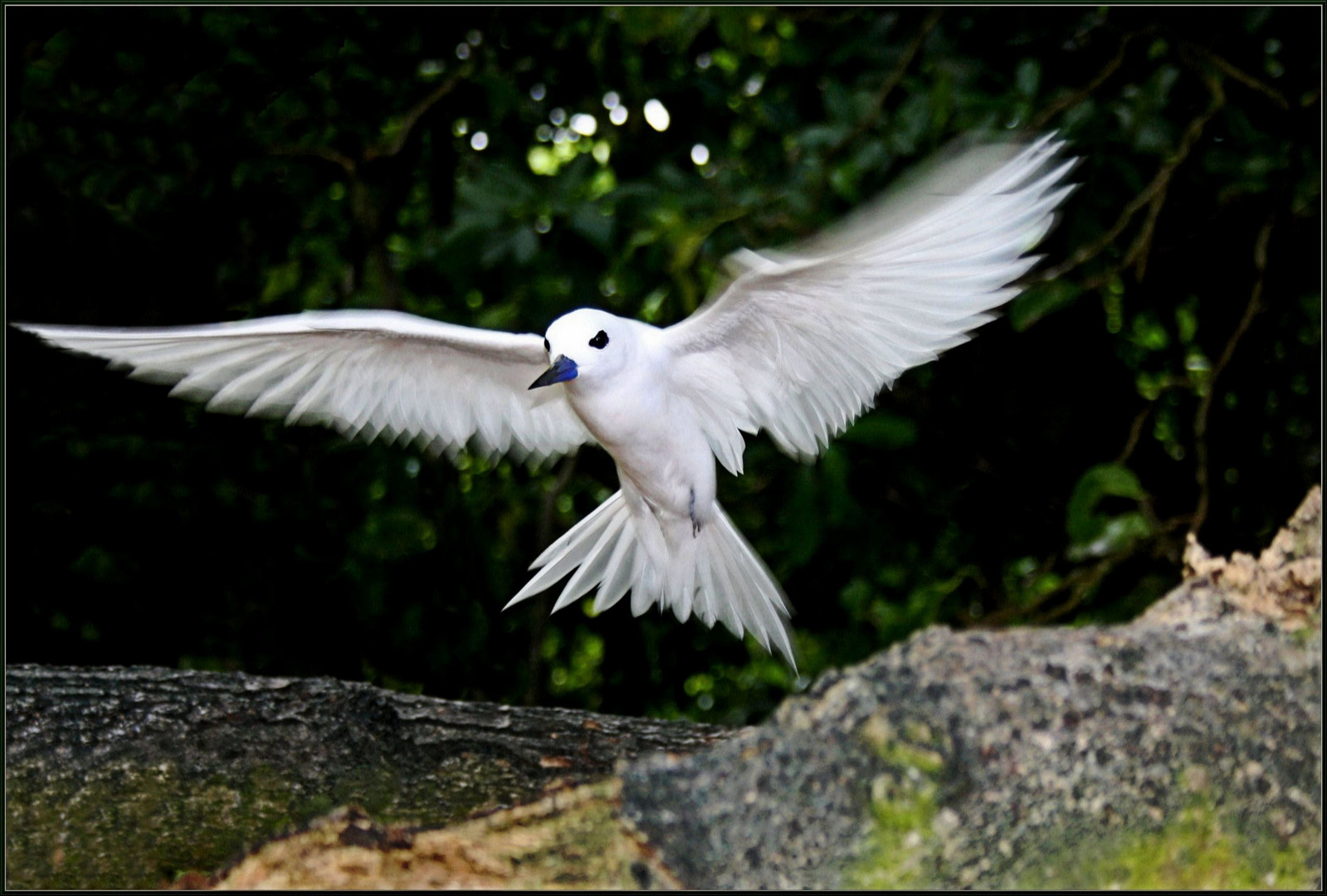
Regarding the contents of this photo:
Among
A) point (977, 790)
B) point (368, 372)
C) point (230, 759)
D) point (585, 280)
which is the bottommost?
point (977, 790)

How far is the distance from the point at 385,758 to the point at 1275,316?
9.14 feet

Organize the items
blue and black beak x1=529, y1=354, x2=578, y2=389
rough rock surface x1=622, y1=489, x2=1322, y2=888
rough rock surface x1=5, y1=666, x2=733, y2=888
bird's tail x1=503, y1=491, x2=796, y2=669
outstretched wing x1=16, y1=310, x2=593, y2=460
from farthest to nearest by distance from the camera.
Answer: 1. bird's tail x1=503, y1=491, x2=796, y2=669
2. outstretched wing x1=16, y1=310, x2=593, y2=460
3. blue and black beak x1=529, y1=354, x2=578, y2=389
4. rough rock surface x1=5, y1=666, x2=733, y2=888
5. rough rock surface x1=622, y1=489, x2=1322, y2=888

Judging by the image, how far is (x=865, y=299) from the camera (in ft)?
8.07

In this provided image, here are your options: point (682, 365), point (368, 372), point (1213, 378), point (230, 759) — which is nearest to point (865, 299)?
point (682, 365)

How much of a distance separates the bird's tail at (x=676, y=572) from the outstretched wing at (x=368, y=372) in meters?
0.24

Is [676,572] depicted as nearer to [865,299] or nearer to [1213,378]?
[865,299]

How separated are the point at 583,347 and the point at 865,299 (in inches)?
21.5

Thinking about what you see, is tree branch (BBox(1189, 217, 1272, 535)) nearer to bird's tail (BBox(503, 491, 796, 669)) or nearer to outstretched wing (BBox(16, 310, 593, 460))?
bird's tail (BBox(503, 491, 796, 669))

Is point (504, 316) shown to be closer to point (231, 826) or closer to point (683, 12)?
point (683, 12)

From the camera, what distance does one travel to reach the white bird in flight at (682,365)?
2.32m

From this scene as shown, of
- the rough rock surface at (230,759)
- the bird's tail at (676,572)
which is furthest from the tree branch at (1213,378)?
the rough rock surface at (230,759)

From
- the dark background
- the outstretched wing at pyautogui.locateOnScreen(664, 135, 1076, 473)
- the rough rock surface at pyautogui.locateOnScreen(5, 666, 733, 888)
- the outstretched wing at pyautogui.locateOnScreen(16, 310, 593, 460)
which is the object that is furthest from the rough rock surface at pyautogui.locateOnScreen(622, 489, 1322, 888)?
the dark background

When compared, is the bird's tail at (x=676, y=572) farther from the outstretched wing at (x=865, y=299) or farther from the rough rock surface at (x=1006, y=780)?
the rough rock surface at (x=1006, y=780)

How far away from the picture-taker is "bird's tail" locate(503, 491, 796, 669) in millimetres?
3148
